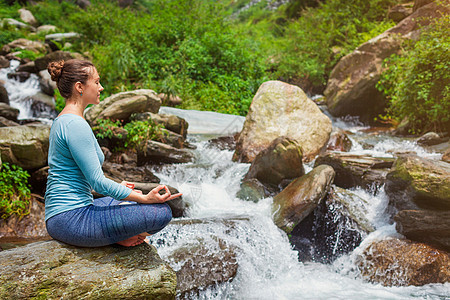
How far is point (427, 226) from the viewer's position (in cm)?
406

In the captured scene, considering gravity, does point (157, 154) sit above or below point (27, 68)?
below

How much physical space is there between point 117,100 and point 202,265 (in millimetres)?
5152

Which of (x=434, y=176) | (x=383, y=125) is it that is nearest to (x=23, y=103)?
(x=434, y=176)

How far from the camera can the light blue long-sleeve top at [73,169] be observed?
192 centimetres

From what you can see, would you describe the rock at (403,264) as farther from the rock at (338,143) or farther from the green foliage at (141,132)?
the green foliage at (141,132)

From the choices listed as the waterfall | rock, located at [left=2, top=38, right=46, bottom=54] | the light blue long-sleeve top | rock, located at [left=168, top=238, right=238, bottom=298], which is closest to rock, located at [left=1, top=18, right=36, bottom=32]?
rock, located at [left=2, top=38, right=46, bottom=54]

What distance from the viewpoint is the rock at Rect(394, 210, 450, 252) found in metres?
3.97

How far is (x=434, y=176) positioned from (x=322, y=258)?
1828 mm

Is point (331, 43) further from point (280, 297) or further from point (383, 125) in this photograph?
point (280, 297)

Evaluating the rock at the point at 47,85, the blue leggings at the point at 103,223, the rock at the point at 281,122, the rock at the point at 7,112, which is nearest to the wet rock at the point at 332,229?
the rock at the point at 281,122

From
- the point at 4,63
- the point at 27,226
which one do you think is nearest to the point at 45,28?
the point at 4,63

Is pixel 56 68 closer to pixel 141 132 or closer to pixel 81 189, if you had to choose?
pixel 81 189

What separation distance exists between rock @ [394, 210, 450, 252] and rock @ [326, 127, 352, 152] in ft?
12.2

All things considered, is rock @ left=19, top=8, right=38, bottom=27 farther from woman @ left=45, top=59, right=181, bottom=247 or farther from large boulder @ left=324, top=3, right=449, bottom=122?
woman @ left=45, top=59, right=181, bottom=247
